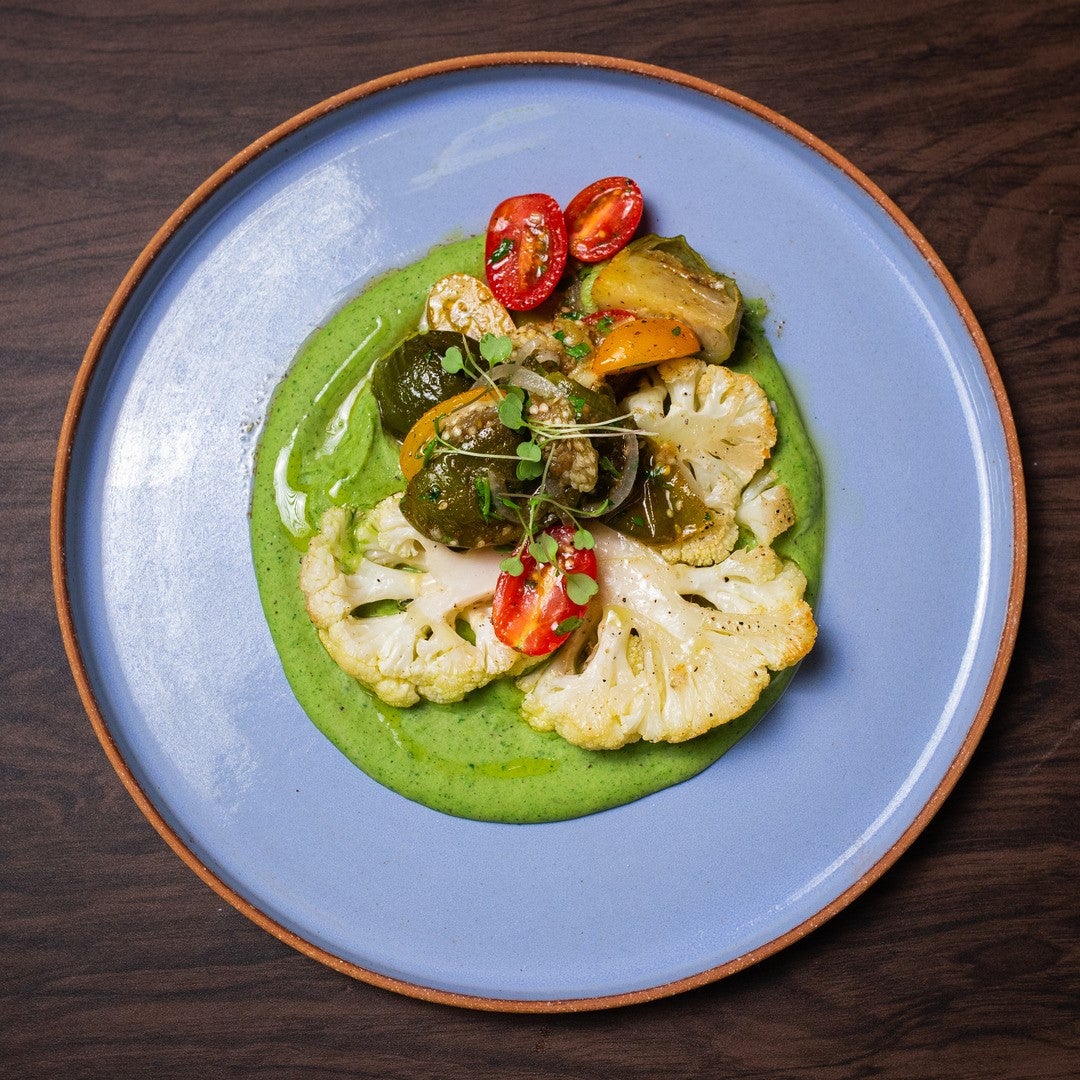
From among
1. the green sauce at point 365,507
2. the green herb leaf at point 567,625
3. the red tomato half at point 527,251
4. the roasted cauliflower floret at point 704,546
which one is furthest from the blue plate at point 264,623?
the green herb leaf at point 567,625

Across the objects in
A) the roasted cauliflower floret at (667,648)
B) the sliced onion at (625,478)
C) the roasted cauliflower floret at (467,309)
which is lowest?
the roasted cauliflower floret at (667,648)

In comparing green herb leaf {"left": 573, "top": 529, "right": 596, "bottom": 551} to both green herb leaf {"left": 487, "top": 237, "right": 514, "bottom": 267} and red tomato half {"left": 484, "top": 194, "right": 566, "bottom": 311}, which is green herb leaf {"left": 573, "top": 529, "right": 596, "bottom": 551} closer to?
red tomato half {"left": 484, "top": 194, "right": 566, "bottom": 311}

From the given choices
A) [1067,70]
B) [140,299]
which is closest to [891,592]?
[1067,70]

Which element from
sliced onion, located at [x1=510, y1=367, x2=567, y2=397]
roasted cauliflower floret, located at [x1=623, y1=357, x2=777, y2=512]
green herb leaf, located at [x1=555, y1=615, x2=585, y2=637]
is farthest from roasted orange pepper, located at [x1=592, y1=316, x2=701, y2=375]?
green herb leaf, located at [x1=555, y1=615, x2=585, y2=637]

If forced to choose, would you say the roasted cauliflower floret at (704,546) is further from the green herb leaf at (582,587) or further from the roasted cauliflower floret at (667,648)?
the green herb leaf at (582,587)

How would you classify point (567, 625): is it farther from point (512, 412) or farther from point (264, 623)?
point (264, 623)

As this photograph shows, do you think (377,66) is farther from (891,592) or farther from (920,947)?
(920,947)

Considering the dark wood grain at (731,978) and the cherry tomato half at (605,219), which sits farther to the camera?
the dark wood grain at (731,978)
